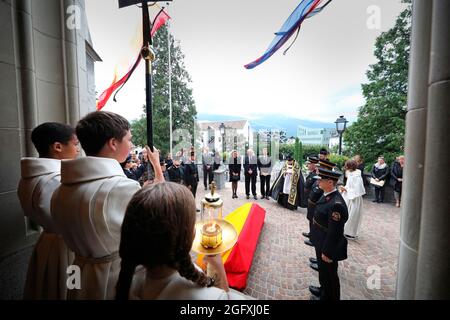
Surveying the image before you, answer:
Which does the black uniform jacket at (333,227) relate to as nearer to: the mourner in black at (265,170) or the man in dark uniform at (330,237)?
the man in dark uniform at (330,237)

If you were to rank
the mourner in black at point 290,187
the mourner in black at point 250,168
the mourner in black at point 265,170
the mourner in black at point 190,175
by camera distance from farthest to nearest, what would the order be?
the mourner in black at point 250,168 → the mourner in black at point 265,170 → the mourner in black at point 190,175 → the mourner in black at point 290,187

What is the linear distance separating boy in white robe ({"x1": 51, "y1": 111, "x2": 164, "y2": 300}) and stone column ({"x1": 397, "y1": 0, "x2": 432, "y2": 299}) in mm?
2089

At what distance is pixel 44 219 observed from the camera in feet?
4.97

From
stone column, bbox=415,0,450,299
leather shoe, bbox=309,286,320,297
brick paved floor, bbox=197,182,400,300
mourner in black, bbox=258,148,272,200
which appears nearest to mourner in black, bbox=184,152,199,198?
mourner in black, bbox=258,148,272,200

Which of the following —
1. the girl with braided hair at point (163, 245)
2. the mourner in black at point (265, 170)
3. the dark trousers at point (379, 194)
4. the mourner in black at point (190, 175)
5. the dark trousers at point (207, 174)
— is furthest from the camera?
the dark trousers at point (207, 174)

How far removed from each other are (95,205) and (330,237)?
2749 millimetres

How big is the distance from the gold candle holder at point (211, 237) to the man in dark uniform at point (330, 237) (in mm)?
2025

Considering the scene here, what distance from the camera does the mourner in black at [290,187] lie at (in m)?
6.97

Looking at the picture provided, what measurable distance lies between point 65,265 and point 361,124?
13.3 metres

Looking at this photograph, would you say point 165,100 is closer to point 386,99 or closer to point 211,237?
point 386,99

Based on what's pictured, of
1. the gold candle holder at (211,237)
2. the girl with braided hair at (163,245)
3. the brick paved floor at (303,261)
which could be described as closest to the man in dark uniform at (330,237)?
the brick paved floor at (303,261)
